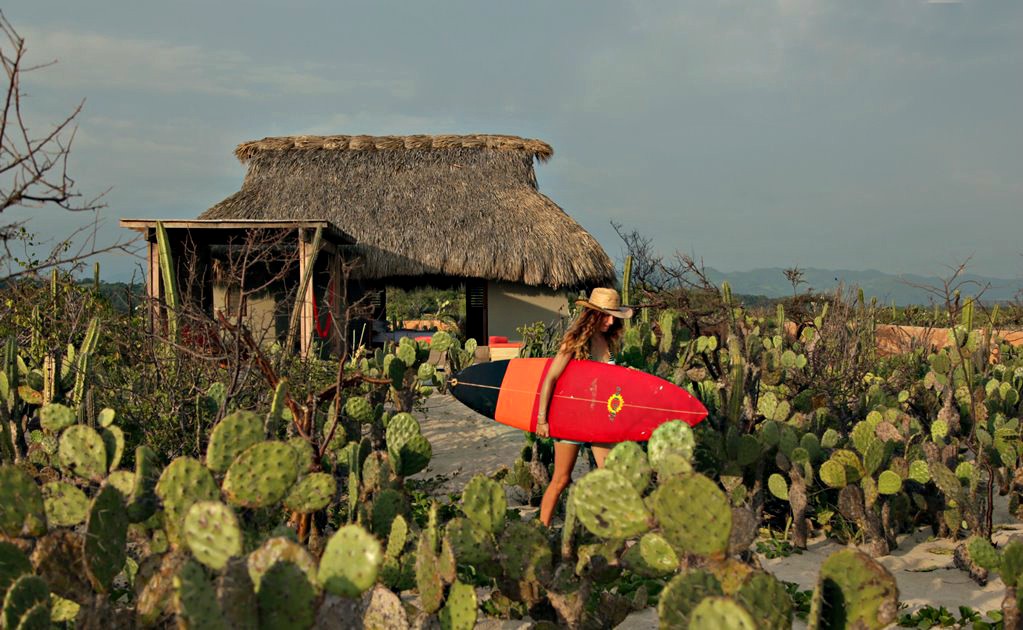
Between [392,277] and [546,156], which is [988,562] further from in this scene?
[546,156]

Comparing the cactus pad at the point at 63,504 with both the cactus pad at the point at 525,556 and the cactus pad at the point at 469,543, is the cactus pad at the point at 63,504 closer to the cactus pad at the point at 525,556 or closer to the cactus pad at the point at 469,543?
the cactus pad at the point at 469,543

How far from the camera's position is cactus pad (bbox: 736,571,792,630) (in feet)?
6.81

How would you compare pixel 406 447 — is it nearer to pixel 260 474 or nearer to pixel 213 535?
pixel 260 474

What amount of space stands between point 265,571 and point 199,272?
11.0 m

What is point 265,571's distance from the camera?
2156 mm

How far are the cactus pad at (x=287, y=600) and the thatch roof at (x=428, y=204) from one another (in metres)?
11.2

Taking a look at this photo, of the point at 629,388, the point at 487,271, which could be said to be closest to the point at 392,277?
the point at 487,271

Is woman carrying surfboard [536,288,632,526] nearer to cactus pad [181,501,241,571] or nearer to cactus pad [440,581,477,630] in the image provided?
cactus pad [440,581,477,630]

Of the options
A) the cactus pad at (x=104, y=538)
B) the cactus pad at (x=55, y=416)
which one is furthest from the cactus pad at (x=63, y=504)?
the cactus pad at (x=55, y=416)

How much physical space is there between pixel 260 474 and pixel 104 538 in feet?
1.63

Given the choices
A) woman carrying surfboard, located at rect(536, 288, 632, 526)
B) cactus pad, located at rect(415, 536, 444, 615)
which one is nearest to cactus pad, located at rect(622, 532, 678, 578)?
cactus pad, located at rect(415, 536, 444, 615)

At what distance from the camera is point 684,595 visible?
2.14 m

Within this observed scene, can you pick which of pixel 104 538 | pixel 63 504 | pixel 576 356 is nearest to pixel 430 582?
pixel 104 538

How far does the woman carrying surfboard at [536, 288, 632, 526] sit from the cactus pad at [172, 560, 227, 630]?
2.36 m
